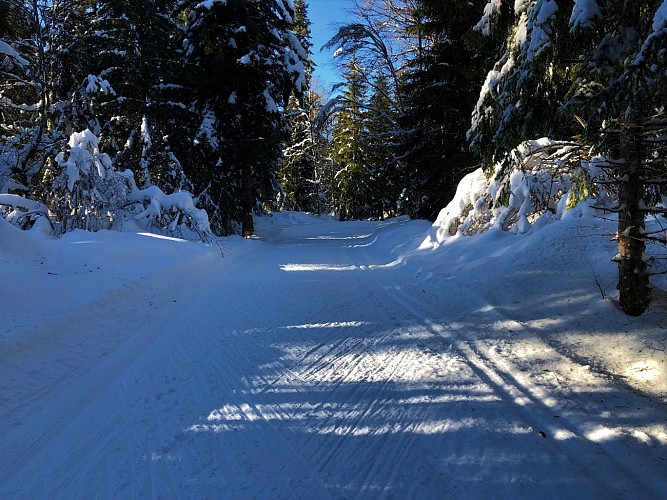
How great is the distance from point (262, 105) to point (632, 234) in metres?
14.6

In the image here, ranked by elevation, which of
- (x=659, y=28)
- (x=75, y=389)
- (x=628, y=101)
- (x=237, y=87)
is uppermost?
(x=237, y=87)

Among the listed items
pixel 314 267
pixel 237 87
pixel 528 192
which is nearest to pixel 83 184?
pixel 314 267

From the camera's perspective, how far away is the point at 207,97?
52.6 feet

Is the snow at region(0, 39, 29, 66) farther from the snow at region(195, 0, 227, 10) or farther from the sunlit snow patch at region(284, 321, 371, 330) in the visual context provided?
the sunlit snow patch at region(284, 321, 371, 330)

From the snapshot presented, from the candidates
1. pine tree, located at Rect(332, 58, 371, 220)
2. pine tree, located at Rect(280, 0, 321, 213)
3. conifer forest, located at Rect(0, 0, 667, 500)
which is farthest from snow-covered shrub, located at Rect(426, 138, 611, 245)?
pine tree, located at Rect(280, 0, 321, 213)

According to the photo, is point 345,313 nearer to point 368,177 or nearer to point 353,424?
point 353,424

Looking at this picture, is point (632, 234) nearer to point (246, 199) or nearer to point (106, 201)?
point (106, 201)

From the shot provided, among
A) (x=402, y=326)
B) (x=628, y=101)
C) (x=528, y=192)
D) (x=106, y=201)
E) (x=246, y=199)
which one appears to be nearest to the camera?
(x=628, y=101)

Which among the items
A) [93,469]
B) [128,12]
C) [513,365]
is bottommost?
[93,469]

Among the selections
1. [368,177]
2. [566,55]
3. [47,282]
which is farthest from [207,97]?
[368,177]

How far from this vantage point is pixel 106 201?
10789 millimetres

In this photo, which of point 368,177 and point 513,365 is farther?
point 368,177

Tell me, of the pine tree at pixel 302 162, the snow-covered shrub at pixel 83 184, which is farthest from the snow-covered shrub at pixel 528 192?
the pine tree at pixel 302 162

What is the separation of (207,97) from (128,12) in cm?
366
